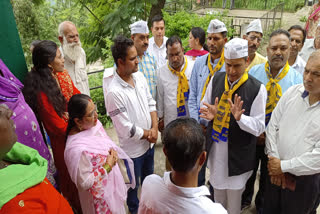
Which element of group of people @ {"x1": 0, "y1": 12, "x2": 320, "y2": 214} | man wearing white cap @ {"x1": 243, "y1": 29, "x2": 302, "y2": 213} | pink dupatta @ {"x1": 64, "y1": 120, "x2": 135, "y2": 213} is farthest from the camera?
man wearing white cap @ {"x1": 243, "y1": 29, "x2": 302, "y2": 213}

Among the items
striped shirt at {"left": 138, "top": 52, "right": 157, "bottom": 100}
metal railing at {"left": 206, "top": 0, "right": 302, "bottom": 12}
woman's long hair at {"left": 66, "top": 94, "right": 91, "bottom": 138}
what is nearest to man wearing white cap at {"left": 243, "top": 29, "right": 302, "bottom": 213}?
striped shirt at {"left": 138, "top": 52, "right": 157, "bottom": 100}

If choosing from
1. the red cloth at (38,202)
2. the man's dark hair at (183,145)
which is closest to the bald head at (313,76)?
the man's dark hair at (183,145)

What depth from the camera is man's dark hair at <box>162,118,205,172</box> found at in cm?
126

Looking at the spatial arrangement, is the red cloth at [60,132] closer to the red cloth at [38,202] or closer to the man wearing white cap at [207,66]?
the red cloth at [38,202]

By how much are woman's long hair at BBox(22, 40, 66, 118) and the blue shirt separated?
5.12ft

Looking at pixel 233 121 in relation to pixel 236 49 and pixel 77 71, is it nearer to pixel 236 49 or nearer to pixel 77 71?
pixel 236 49

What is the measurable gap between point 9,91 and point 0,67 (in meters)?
0.23

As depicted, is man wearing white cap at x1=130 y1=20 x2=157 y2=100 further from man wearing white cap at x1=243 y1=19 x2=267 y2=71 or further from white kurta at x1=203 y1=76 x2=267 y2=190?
man wearing white cap at x1=243 y1=19 x2=267 y2=71

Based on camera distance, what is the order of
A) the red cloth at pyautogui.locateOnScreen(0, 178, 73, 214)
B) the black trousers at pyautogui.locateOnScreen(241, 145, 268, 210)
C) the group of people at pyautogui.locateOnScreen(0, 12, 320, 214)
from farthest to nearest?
the black trousers at pyautogui.locateOnScreen(241, 145, 268, 210) < the group of people at pyautogui.locateOnScreen(0, 12, 320, 214) < the red cloth at pyautogui.locateOnScreen(0, 178, 73, 214)

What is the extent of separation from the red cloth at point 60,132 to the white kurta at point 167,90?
114cm

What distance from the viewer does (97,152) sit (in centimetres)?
207

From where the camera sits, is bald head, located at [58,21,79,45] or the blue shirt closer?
the blue shirt

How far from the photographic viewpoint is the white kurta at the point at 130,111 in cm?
248

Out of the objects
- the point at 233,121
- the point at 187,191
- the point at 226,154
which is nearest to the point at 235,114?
the point at 233,121
